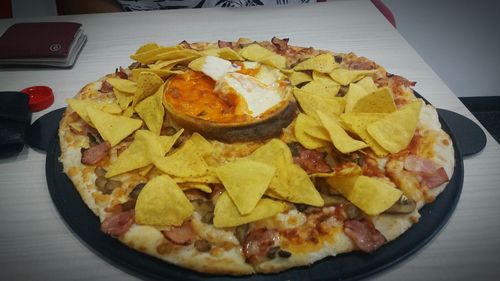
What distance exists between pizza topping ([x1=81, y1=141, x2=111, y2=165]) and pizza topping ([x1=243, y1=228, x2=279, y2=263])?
29.6 inches

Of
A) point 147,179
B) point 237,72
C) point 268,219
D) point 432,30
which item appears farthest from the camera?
point 432,30

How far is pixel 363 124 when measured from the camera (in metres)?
1.88

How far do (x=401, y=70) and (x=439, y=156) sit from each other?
1.18 metres

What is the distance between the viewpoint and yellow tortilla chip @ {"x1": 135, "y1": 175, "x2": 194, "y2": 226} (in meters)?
1.55

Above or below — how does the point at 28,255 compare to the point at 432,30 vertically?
above

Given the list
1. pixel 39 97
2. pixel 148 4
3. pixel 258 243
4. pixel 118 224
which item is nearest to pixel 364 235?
pixel 258 243

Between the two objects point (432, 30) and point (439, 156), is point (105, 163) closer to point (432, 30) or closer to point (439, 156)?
point (439, 156)

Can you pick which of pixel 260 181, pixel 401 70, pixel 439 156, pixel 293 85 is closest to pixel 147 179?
pixel 260 181

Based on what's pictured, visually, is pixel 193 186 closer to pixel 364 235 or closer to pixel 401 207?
pixel 364 235

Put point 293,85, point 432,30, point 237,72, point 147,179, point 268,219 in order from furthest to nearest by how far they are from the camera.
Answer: point 432,30 < point 293,85 < point 237,72 < point 147,179 < point 268,219

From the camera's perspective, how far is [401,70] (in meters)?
2.86

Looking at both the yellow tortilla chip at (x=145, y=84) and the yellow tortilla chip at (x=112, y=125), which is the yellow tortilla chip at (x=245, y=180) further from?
the yellow tortilla chip at (x=145, y=84)

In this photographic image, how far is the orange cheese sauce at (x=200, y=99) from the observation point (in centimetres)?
196

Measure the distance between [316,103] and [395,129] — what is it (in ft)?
1.29
